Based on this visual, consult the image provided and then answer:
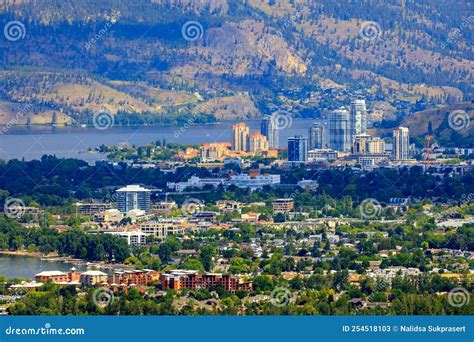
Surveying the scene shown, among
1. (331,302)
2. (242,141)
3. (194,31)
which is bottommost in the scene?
(331,302)

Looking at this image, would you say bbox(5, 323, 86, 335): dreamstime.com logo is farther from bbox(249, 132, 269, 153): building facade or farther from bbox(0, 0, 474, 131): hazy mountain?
bbox(0, 0, 474, 131): hazy mountain

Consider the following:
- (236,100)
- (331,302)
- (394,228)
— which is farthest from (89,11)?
(331,302)

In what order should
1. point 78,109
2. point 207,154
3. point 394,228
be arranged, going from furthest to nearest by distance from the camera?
point 78,109 → point 207,154 → point 394,228

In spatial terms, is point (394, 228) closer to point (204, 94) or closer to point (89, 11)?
point (204, 94)
